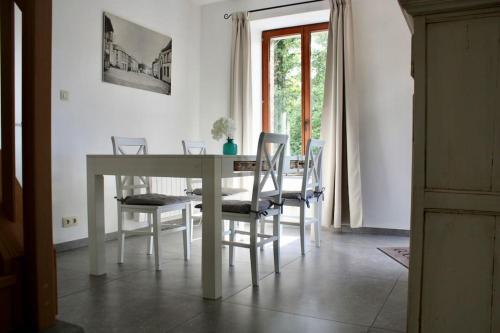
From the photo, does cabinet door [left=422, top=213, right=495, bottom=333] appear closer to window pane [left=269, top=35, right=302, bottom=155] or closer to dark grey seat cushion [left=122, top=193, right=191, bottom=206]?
dark grey seat cushion [left=122, top=193, right=191, bottom=206]

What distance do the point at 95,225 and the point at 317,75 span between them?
305 cm

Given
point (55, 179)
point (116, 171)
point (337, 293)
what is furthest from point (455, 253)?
point (55, 179)

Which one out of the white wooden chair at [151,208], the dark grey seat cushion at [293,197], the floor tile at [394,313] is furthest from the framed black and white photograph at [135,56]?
the floor tile at [394,313]

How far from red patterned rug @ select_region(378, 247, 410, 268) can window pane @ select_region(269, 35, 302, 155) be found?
170 cm

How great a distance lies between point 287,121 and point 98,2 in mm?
2342

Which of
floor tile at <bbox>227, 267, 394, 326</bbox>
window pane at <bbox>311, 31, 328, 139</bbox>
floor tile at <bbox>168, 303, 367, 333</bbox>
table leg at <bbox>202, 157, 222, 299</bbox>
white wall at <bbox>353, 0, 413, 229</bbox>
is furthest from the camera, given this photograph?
window pane at <bbox>311, 31, 328, 139</bbox>

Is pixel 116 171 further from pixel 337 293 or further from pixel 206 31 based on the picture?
pixel 206 31

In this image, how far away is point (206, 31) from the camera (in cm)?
519

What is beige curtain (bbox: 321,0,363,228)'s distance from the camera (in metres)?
4.21

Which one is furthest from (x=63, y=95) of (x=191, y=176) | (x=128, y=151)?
(x=191, y=176)

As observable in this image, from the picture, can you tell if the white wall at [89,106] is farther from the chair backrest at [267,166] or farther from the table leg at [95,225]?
the chair backrest at [267,166]

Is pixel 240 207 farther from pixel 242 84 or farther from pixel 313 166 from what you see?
pixel 242 84

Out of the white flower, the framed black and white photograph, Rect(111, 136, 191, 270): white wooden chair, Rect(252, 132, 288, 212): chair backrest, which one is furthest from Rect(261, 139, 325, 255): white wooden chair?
the framed black and white photograph

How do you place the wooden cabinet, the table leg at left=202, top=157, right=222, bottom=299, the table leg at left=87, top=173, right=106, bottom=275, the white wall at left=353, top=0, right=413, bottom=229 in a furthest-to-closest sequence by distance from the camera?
the white wall at left=353, top=0, right=413, bottom=229
the table leg at left=87, top=173, right=106, bottom=275
the table leg at left=202, top=157, right=222, bottom=299
the wooden cabinet
